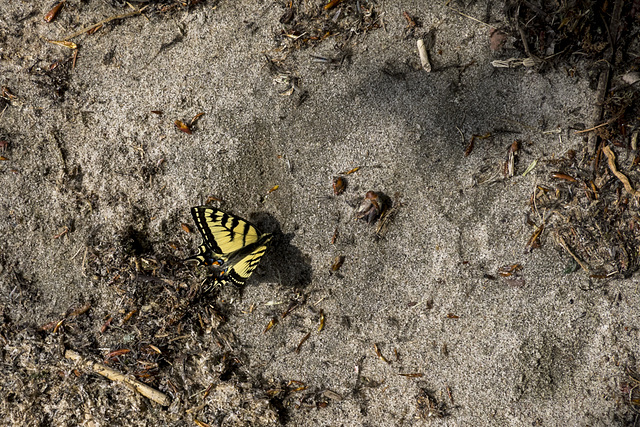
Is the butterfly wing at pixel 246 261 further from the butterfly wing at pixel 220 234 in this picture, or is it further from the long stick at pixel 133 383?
the long stick at pixel 133 383

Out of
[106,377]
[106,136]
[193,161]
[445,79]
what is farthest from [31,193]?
[445,79]


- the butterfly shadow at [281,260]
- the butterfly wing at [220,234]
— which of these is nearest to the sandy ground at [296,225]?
the butterfly shadow at [281,260]

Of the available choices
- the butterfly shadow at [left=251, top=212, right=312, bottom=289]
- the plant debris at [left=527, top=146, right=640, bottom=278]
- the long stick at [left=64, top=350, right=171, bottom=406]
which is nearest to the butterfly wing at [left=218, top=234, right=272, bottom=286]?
the butterfly shadow at [left=251, top=212, right=312, bottom=289]

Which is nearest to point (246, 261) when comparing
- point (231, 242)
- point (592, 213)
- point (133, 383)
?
point (231, 242)

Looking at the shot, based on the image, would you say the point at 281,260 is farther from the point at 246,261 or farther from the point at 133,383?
the point at 133,383

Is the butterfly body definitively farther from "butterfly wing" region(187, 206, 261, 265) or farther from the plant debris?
the plant debris

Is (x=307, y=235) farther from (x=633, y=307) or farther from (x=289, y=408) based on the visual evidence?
(x=633, y=307)
